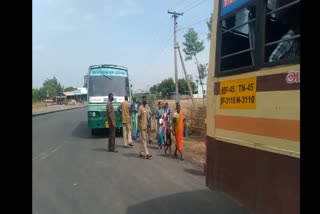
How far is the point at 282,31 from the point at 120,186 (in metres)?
5.40

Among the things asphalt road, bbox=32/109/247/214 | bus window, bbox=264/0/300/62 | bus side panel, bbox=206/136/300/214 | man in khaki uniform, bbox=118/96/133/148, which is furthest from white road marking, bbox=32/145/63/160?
bus window, bbox=264/0/300/62

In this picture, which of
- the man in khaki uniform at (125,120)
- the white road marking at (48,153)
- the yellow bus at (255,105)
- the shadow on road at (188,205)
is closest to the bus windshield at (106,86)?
the man in khaki uniform at (125,120)

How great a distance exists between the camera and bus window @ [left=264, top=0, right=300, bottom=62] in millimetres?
3180

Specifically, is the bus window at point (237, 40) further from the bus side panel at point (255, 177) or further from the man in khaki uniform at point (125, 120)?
the man in khaki uniform at point (125, 120)

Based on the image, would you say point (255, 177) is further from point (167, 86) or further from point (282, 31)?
point (167, 86)

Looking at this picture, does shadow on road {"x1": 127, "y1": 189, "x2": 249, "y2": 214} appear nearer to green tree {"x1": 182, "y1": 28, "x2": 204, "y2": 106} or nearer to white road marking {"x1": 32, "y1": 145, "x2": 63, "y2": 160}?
white road marking {"x1": 32, "y1": 145, "x2": 63, "y2": 160}

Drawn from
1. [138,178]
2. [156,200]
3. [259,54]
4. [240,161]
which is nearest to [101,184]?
[138,178]

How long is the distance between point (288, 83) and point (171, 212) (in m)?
3.49

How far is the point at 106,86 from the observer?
59.8 ft

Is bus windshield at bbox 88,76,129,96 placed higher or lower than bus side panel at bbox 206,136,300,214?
higher

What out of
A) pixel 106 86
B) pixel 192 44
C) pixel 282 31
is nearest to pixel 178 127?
pixel 106 86
